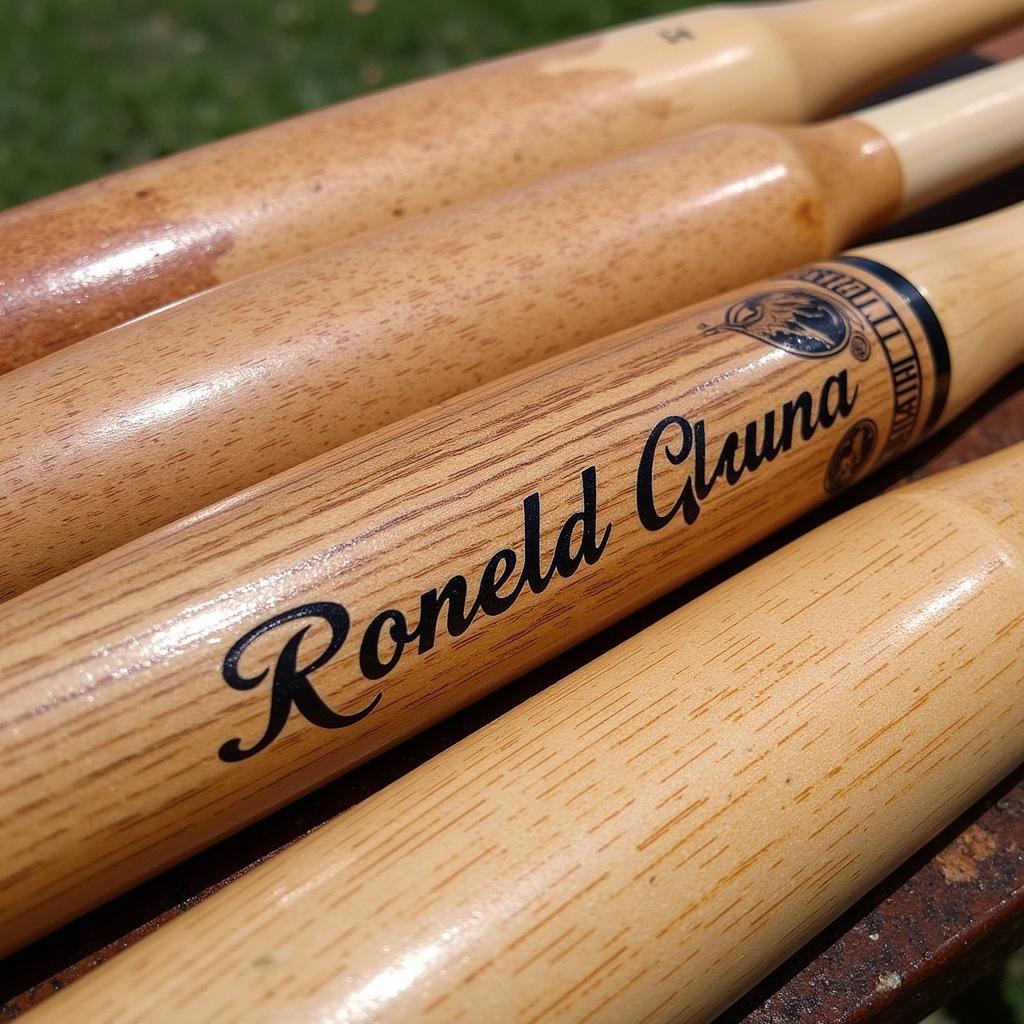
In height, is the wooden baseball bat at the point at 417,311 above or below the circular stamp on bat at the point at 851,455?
above

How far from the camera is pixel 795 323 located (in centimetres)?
83

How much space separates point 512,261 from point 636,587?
29cm

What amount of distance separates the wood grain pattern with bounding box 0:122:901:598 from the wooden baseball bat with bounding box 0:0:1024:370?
0.08 m

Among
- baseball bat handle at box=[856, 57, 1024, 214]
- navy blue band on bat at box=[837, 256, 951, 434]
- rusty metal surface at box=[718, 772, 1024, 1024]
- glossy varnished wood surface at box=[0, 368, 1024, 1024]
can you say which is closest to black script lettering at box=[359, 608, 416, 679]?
glossy varnished wood surface at box=[0, 368, 1024, 1024]

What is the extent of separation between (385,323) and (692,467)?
26 cm

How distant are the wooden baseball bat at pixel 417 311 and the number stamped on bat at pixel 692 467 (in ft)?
0.34

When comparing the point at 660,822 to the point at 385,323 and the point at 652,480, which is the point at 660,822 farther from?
the point at 385,323

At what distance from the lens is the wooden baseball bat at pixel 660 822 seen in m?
0.56

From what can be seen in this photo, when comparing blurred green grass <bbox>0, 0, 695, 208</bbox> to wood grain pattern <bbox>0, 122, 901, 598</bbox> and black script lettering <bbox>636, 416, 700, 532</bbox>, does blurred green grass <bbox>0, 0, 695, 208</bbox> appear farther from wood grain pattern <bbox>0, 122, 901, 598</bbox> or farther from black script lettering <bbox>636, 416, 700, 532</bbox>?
black script lettering <bbox>636, 416, 700, 532</bbox>

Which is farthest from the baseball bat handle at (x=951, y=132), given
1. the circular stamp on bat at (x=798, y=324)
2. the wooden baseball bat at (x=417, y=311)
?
the circular stamp on bat at (x=798, y=324)

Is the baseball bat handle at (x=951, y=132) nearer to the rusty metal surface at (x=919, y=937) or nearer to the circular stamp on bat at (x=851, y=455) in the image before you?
the circular stamp on bat at (x=851, y=455)

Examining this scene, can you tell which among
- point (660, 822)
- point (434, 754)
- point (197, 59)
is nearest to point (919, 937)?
point (660, 822)

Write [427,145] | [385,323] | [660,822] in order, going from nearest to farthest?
[660,822]
[385,323]
[427,145]

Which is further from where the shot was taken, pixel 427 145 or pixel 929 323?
pixel 427 145
